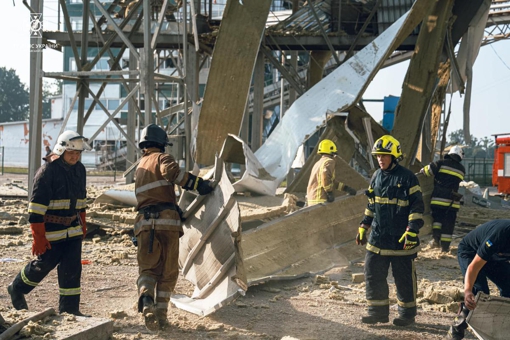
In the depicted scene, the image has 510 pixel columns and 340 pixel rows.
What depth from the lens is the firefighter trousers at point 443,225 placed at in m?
10.6

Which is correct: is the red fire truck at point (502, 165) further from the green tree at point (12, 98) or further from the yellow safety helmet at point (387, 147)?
the green tree at point (12, 98)

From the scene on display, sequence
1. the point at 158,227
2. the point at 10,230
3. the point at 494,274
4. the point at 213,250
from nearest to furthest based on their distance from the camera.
→ the point at 494,274
the point at 158,227
the point at 213,250
the point at 10,230

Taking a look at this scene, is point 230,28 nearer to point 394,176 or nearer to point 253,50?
point 253,50

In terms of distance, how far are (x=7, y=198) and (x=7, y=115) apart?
236 ft

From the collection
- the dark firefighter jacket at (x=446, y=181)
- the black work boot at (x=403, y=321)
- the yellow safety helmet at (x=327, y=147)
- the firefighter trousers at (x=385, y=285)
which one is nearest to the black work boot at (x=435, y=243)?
the dark firefighter jacket at (x=446, y=181)

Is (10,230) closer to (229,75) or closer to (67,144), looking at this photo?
(229,75)

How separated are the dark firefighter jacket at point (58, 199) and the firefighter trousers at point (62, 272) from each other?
112mm

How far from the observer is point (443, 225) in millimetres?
10617

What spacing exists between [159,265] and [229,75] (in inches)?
250

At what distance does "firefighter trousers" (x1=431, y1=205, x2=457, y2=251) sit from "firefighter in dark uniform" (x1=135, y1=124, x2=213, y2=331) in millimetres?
5479

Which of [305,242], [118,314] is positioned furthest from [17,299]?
[305,242]

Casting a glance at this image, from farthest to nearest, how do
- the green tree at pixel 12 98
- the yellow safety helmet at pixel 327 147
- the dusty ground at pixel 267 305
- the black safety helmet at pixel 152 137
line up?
the green tree at pixel 12 98 → the yellow safety helmet at pixel 327 147 → the black safety helmet at pixel 152 137 → the dusty ground at pixel 267 305

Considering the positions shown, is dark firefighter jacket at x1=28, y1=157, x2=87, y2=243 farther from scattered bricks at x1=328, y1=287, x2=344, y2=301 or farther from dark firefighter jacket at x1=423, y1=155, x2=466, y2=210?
dark firefighter jacket at x1=423, y1=155, x2=466, y2=210

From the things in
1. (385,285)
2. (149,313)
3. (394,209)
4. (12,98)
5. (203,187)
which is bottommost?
(149,313)
